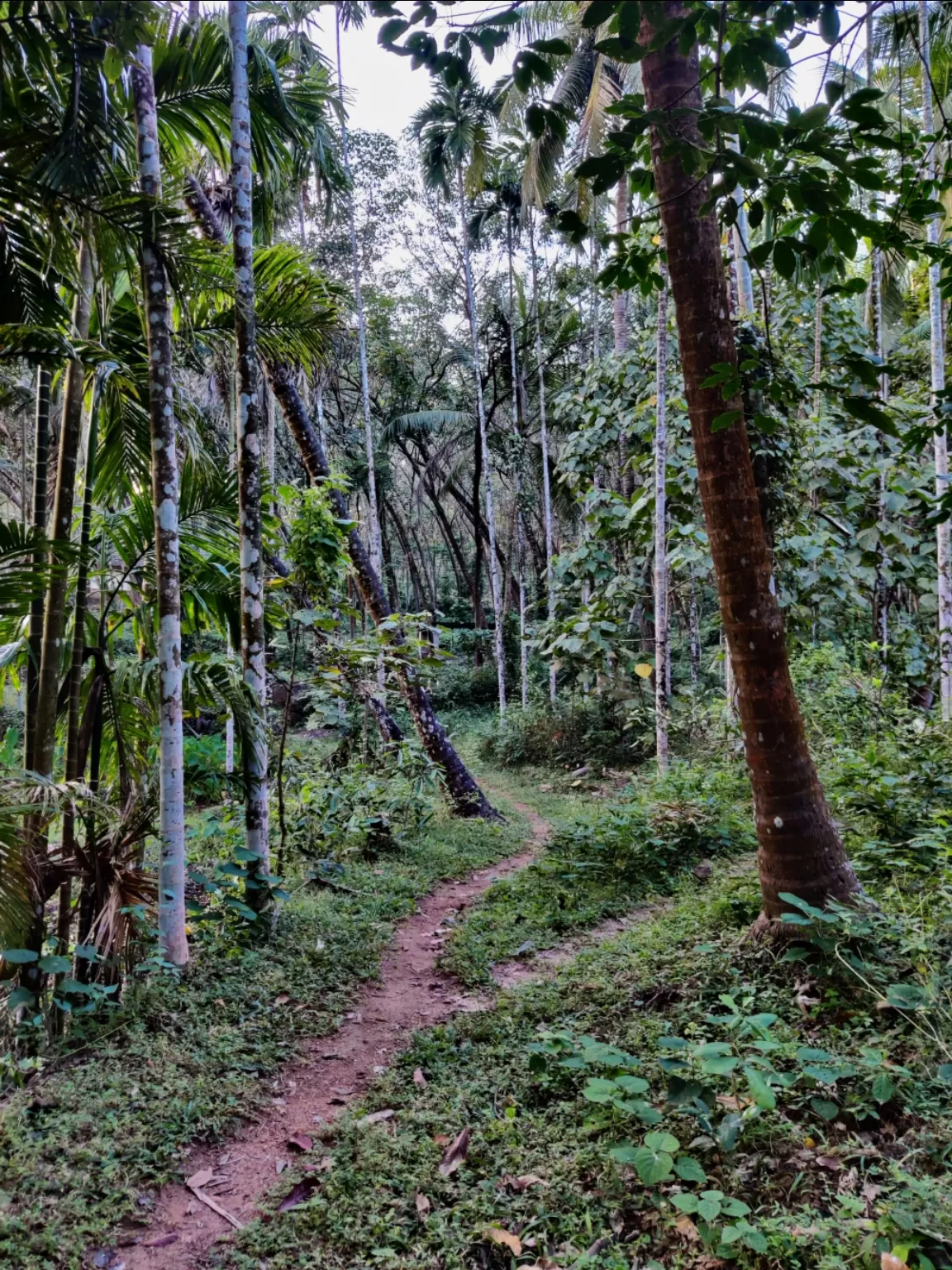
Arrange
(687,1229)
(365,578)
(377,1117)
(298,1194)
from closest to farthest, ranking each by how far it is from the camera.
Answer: (687,1229) → (298,1194) → (377,1117) → (365,578)

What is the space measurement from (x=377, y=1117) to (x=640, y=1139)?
110cm

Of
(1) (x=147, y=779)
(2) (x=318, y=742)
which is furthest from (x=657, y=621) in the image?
(2) (x=318, y=742)

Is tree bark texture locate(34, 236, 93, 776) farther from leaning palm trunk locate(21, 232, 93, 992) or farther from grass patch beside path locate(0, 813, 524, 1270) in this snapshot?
grass patch beside path locate(0, 813, 524, 1270)

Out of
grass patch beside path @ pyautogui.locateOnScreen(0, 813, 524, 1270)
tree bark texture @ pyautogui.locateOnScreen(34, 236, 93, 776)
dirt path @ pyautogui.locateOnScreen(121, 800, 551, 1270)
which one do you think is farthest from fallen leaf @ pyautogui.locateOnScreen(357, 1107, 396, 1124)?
tree bark texture @ pyautogui.locateOnScreen(34, 236, 93, 776)

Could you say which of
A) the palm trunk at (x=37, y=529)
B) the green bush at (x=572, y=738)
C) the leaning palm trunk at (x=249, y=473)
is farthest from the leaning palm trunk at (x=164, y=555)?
the green bush at (x=572, y=738)

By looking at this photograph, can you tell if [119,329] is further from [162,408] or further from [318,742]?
[318,742]

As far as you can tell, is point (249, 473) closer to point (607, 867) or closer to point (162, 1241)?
point (162, 1241)

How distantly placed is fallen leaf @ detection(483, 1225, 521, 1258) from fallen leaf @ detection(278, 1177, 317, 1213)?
0.69 meters

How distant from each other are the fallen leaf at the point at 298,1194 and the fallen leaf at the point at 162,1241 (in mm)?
340

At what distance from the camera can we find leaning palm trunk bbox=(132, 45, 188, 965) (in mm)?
3680

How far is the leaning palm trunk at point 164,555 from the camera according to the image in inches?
145

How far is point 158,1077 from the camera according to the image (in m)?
3.05

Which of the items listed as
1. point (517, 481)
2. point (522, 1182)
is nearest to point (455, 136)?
point (517, 481)

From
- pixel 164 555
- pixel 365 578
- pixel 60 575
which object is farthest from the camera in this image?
pixel 365 578
